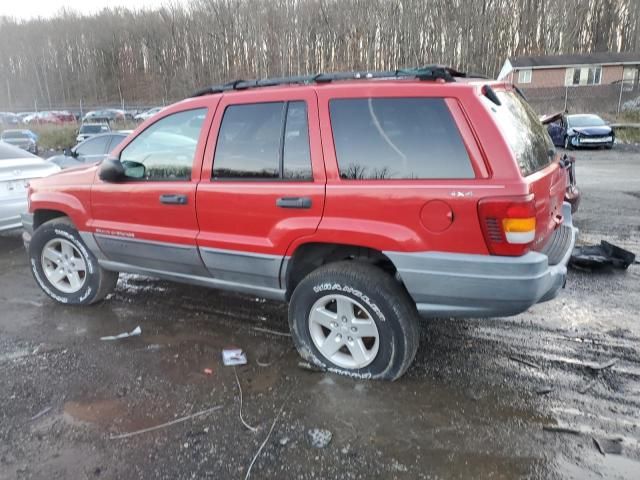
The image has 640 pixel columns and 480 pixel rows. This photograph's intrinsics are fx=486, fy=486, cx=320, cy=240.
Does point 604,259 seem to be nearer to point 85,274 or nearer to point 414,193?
point 414,193

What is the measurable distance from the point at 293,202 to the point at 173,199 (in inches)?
42.4

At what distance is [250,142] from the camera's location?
346cm

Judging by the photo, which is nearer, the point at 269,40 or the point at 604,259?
the point at 604,259

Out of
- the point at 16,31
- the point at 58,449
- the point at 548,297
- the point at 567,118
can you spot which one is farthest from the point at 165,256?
the point at 16,31

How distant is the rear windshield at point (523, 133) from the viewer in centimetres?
285

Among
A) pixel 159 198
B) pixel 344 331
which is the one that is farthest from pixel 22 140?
pixel 344 331

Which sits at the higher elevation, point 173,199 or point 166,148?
point 166,148

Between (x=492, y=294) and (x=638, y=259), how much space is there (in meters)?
3.84

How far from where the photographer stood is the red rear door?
3195 mm

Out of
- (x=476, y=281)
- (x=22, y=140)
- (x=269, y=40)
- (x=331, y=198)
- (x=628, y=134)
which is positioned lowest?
(x=628, y=134)

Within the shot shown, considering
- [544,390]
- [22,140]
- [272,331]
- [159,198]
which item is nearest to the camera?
[544,390]

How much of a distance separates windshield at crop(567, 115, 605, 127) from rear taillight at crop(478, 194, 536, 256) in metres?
19.8

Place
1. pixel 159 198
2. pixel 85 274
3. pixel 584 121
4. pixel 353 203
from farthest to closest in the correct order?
pixel 584 121, pixel 85 274, pixel 159 198, pixel 353 203

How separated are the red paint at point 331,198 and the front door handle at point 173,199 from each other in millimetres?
33
